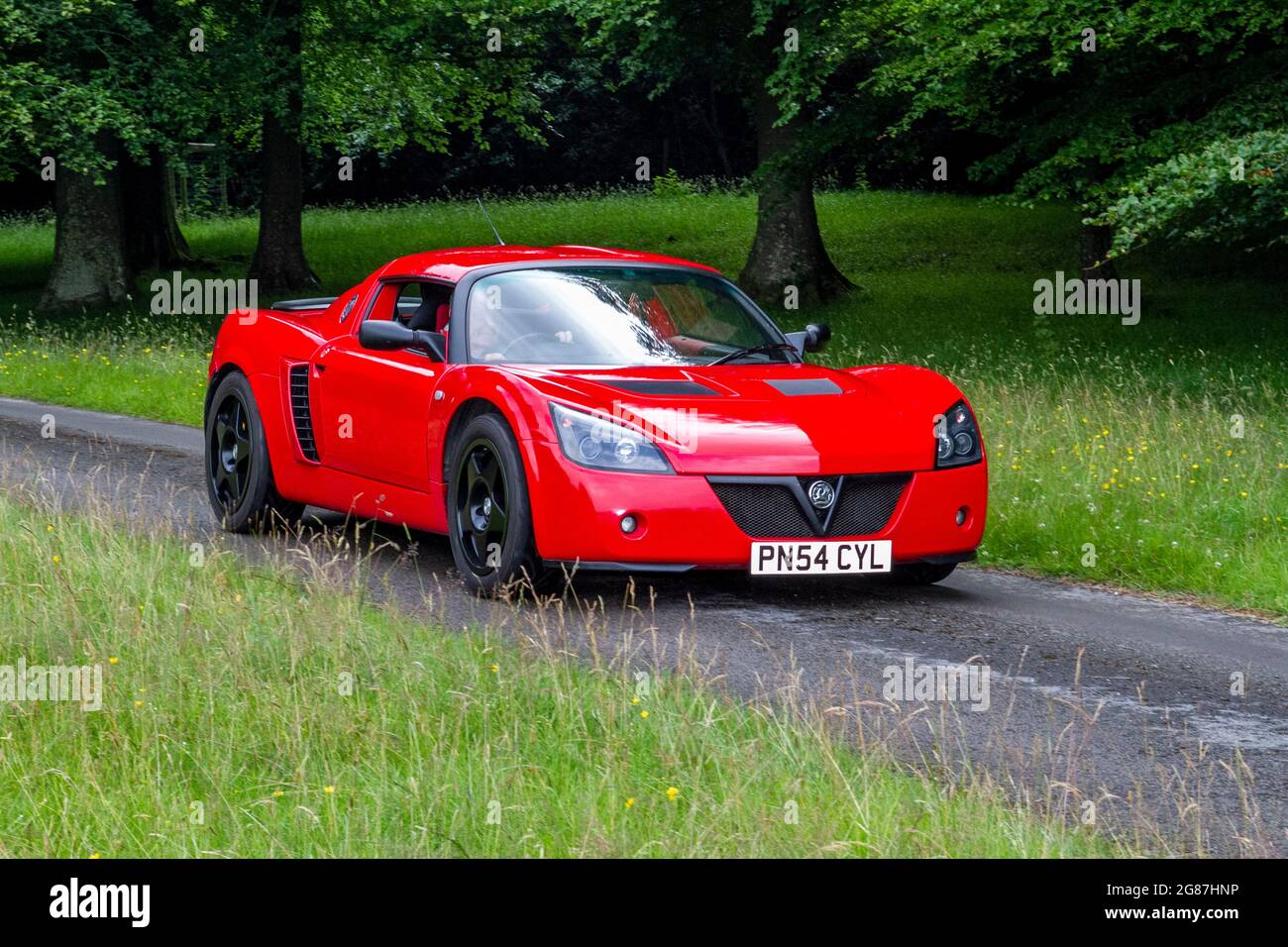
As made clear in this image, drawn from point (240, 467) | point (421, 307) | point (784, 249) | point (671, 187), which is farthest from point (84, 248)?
point (671, 187)

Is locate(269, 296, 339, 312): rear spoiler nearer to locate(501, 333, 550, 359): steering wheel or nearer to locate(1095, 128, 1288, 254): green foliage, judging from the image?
locate(501, 333, 550, 359): steering wheel

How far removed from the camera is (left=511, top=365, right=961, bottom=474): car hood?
301 inches

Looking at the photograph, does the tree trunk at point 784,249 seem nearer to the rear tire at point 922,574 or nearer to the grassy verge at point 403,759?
the rear tire at point 922,574

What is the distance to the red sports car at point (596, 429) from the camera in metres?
7.63

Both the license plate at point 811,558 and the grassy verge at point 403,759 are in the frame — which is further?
the license plate at point 811,558

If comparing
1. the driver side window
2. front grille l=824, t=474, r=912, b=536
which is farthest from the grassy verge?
the driver side window

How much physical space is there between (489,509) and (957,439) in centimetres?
216

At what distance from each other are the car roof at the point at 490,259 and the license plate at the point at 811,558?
1.90m

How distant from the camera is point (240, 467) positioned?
10.2 meters

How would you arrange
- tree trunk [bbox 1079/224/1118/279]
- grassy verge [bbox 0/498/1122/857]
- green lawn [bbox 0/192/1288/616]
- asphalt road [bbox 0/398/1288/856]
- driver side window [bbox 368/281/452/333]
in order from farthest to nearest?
tree trunk [bbox 1079/224/1118/279] → green lawn [bbox 0/192/1288/616] → driver side window [bbox 368/281/452/333] → asphalt road [bbox 0/398/1288/856] → grassy verge [bbox 0/498/1122/857]

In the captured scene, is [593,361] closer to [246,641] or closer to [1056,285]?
[246,641]

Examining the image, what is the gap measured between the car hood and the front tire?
1.09 feet

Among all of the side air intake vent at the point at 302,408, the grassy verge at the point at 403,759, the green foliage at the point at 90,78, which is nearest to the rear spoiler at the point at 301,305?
the side air intake vent at the point at 302,408

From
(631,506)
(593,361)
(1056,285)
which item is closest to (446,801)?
(631,506)
